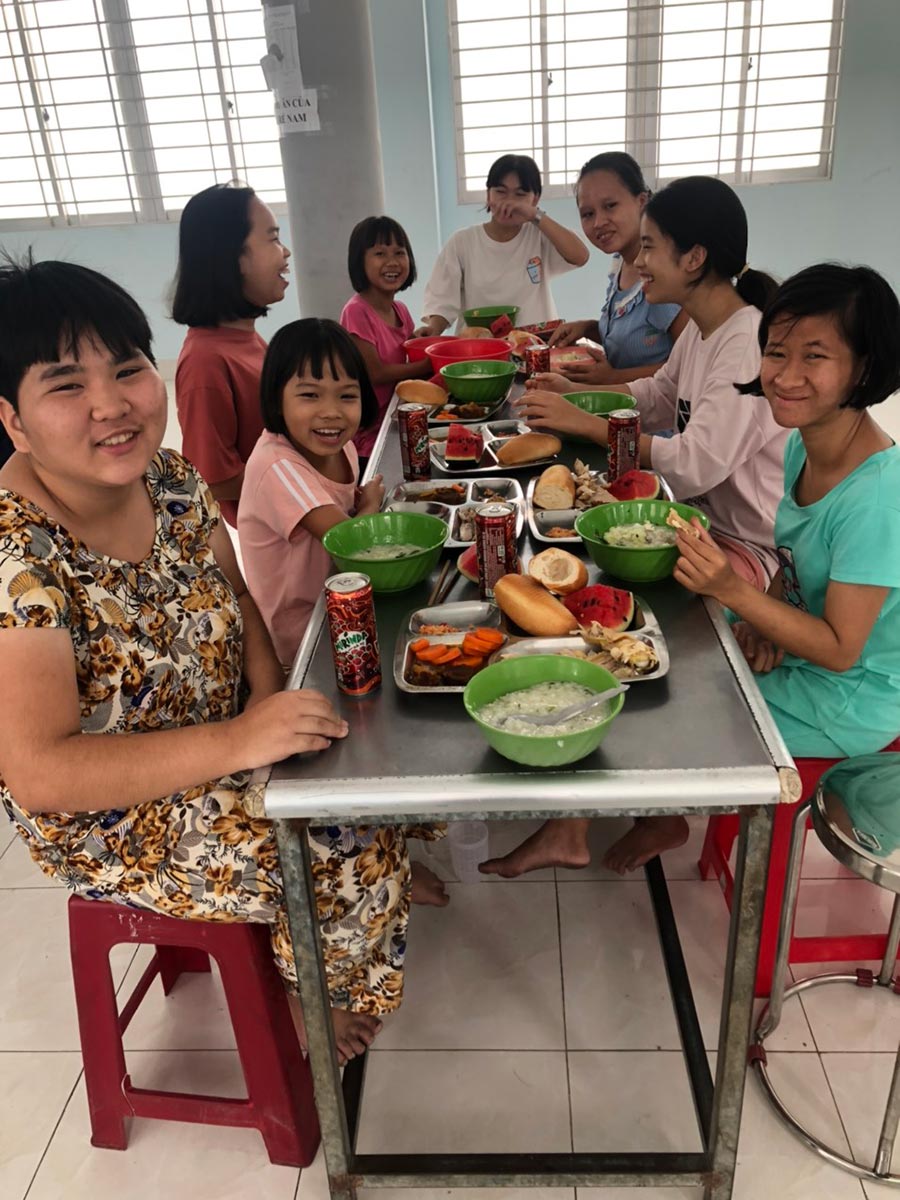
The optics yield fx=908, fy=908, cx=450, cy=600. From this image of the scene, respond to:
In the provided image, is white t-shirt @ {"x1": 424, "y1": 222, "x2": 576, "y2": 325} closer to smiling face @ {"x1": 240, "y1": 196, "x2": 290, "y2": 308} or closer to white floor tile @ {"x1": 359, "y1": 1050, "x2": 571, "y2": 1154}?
smiling face @ {"x1": 240, "y1": 196, "x2": 290, "y2": 308}

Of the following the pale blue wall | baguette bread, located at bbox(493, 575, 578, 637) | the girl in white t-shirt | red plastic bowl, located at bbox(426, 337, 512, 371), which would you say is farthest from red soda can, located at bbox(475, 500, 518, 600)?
the pale blue wall

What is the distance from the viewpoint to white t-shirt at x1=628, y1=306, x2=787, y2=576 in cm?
194

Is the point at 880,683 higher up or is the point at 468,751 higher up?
the point at 468,751

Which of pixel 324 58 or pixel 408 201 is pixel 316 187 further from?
pixel 408 201

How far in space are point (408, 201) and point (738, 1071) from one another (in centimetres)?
552

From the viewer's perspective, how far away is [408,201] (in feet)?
18.8

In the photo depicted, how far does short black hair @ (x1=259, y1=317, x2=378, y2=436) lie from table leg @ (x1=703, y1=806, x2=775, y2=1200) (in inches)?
48.9

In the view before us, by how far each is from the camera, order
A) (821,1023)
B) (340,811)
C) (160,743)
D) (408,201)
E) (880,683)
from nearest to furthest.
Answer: (340,811) → (160,743) → (880,683) → (821,1023) → (408,201)

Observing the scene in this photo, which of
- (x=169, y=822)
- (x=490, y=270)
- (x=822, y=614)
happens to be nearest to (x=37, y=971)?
(x=169, y=822)

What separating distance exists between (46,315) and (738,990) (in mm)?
1260

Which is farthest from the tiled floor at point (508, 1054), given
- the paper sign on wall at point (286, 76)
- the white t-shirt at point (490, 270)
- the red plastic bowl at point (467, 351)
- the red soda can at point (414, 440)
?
the paper sign on wall at point (286, 76)

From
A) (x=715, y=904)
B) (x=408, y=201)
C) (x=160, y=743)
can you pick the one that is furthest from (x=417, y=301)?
(x=160, y=743)

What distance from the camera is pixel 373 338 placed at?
3100 mm

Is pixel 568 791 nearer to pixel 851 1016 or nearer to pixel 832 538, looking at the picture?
pixel 832 538
